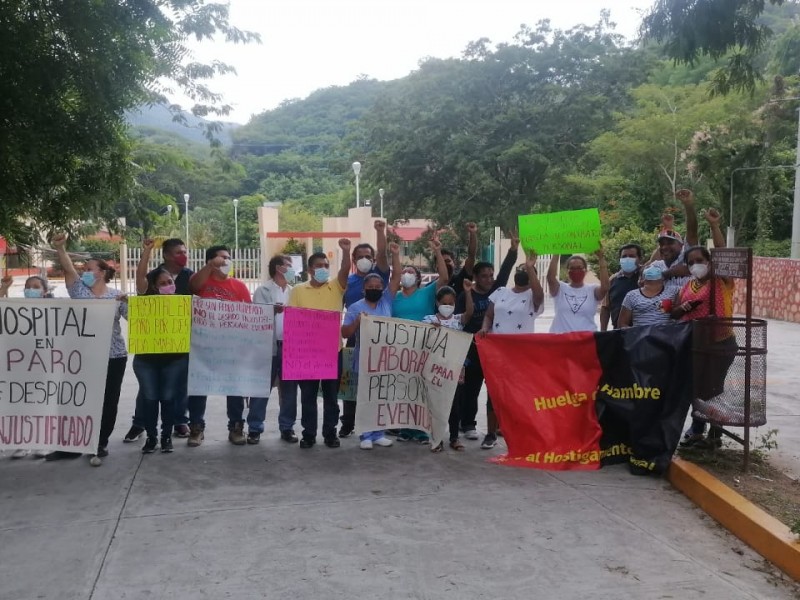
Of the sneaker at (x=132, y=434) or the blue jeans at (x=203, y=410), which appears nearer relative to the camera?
the blue jeans at (x=203, y=410)

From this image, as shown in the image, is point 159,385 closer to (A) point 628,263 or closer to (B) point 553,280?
(B) point 553,280

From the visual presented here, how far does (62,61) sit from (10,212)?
163 cm

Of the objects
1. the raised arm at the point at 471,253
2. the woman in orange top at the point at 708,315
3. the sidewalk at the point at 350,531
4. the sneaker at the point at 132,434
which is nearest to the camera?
the sidewalk at the point at 350,531

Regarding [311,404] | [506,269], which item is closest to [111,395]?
[311,404]

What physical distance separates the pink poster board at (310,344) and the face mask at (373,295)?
1.00 ft

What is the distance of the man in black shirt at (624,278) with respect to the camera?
702 cm

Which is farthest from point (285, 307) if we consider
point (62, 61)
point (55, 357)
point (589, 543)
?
point (589, 543)

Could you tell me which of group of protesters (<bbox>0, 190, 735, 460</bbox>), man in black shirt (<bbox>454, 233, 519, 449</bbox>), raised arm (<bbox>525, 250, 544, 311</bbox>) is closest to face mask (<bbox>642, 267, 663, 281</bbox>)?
group of protesters (<bbox>0, 190, 735, 460</bbox>)

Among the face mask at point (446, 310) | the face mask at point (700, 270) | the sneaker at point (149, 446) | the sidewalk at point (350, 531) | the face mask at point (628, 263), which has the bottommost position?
the sidewalk at point (350, 531)

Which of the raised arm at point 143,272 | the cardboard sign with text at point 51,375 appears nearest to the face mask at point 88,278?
the cardboard sign with text at point 51,375

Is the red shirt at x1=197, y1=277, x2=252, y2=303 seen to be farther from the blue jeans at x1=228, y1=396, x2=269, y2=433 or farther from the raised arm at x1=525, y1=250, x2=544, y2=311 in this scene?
the raised arm at x1=525, y1=250, x2=544, y2=311

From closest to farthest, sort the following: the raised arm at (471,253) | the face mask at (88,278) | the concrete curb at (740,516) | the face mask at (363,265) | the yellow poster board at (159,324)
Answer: the concrete curb at (740,516) < the yellow poster board at (159,324) < the face mask at (88,278) < the face mask at (363,265) < the raised arm at (471,253)

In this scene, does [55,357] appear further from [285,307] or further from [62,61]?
[62,61]

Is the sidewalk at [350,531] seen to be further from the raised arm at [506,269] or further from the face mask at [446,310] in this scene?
the raised arm at [506,269]
